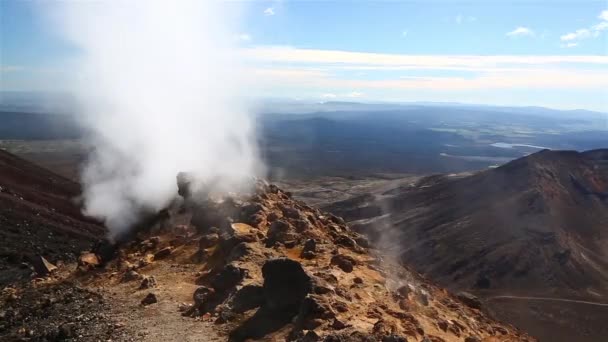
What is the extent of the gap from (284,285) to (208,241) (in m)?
6.87

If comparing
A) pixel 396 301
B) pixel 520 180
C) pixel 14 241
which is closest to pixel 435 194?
pixel 520 180

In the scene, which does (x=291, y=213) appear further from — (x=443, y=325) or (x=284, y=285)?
(x=443, y=325)

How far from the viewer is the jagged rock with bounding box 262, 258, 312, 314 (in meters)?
14.7

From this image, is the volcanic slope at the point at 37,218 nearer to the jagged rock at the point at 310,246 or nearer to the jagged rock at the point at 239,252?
the jagged rock at the point at 239,252

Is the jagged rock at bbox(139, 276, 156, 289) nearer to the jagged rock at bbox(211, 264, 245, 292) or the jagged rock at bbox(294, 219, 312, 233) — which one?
the jagged rock at bbox(211, 264, 245, 292)

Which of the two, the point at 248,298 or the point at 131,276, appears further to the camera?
the point at 131,276

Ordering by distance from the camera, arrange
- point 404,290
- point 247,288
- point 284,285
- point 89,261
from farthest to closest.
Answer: point 89,261 → point 404,290 → point 247,288 → point 284,285

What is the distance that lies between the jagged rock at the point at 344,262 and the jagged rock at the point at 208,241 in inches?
203

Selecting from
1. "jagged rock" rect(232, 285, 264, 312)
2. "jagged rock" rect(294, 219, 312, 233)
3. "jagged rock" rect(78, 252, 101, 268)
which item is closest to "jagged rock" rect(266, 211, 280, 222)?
"jagged rock" rect(294, 219, 312, 233)

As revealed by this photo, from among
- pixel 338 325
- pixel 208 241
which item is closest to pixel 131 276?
pixel 208 241

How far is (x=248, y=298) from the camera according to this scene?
1557cm

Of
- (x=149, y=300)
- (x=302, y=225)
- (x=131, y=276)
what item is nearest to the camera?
(x=149, y=300)

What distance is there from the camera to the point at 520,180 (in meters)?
79.3

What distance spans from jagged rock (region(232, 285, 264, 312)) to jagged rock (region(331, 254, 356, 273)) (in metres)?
3.92
